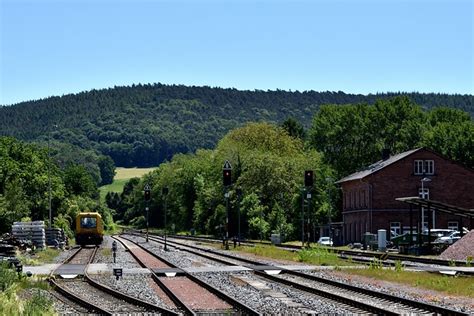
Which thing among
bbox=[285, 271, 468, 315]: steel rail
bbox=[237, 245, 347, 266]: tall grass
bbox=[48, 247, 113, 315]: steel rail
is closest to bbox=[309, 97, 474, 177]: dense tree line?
bbox=[237, 245, 347, 266]: tall grass

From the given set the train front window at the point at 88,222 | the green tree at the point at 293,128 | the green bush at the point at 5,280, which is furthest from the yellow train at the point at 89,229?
the green tree at the point at 293,128

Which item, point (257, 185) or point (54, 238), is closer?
point (54, 238)

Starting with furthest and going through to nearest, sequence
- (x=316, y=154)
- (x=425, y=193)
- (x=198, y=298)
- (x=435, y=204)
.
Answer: (x=316, y=154) < (x=425, y=193) < (x=435, y=204) < (x=198, y=298)

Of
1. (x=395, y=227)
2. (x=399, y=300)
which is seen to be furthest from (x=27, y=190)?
(x=399, y=300)

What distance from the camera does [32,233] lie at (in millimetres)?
58688

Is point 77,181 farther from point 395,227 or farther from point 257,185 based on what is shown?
point 395,227

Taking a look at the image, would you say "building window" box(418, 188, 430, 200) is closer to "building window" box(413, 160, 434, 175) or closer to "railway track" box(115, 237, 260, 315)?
"building window" box(413, 160, 434, 175)

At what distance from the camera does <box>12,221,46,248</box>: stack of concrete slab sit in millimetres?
58000

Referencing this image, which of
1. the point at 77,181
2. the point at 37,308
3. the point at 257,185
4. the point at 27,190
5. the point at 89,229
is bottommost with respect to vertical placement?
the point at 37,308

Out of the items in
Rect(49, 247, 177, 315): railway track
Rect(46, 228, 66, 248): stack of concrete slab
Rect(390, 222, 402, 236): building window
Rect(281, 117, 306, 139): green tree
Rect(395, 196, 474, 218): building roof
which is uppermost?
Rect(281, 117, 306, 139): green tree

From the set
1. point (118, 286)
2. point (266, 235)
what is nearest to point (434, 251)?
point (118, 286)

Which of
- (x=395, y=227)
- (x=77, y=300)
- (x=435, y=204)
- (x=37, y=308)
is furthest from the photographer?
(x=395, y=227)

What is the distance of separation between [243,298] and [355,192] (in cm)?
6348

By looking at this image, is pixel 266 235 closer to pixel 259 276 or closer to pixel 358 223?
pixel 358 223
